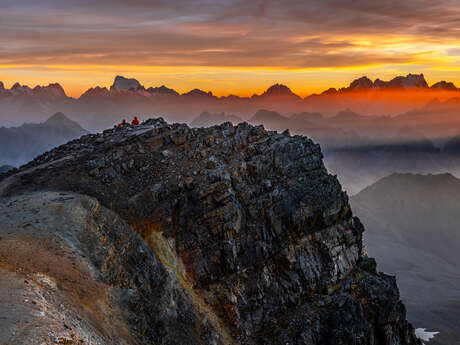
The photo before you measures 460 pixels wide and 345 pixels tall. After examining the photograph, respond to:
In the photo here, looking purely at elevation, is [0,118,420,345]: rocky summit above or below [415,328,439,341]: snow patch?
above

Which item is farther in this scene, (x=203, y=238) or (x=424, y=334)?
(x=424, y=334)

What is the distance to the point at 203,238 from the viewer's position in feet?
203

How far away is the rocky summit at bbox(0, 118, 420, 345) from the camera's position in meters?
41.6

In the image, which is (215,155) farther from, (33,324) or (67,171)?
(33,324)

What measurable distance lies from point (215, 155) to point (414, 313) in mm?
160332

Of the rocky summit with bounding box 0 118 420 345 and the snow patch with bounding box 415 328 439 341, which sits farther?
the snow patch with bounding box 415 328 439 341

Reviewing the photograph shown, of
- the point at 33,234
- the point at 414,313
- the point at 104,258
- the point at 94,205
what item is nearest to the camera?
the point at 33,234

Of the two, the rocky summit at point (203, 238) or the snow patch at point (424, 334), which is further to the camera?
the snow patch at point (424, 334)

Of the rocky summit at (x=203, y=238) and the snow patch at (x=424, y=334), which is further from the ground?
the rocky summit at (x=203, y=238)

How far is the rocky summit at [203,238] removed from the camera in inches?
1639

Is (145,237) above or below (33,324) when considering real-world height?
below

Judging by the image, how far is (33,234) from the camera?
1561 inches

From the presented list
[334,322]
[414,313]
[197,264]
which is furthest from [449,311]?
[197,264]

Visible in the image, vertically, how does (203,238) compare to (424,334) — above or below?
above
